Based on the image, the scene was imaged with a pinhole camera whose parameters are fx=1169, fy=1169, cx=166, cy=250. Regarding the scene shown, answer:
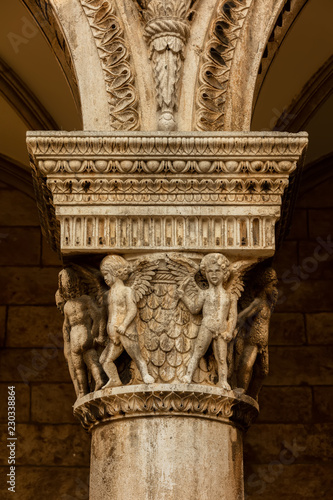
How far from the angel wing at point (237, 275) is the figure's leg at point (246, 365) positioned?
0.84 ft

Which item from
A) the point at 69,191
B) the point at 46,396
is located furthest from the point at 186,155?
the point at 46,396

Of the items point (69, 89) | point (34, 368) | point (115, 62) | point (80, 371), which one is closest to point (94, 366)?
point (80, 371)

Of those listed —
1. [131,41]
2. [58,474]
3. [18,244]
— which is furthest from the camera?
[18,244]

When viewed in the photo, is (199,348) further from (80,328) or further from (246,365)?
(80,328)

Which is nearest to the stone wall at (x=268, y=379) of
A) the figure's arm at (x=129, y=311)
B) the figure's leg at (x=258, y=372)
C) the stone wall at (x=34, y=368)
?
the stone wall at (x=34, y=368)

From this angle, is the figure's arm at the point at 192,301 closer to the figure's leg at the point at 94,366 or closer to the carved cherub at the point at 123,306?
the carved cherub at the point at 123,306

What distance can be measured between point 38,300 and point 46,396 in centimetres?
67

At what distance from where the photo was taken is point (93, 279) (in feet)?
15.7

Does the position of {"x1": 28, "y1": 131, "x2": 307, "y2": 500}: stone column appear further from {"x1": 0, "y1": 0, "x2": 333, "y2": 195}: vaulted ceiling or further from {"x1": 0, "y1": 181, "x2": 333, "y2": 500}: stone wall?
{"x1": 0, "y1": 181, "x2": 333, "y2": 500}: stone wall

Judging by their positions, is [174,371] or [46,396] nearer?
[174,371]

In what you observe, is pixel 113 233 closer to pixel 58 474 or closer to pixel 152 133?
→ pixel 152 133

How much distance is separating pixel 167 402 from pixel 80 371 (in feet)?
1.52

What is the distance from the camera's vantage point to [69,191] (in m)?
4.70

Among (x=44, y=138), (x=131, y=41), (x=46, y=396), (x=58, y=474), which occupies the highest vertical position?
(x=131, y=41)
